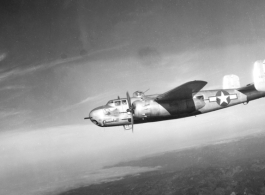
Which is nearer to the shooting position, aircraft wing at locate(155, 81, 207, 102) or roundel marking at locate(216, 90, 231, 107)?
aircraft wing at locate(155, 81, 207, 102)

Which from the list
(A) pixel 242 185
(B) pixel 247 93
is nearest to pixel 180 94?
(B) pixel 247 93

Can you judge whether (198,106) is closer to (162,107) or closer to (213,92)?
(213,92)

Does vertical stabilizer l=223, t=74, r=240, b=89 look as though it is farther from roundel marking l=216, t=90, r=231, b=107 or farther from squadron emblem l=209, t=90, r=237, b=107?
roundel marking l=216, t=90, r=231, b=107

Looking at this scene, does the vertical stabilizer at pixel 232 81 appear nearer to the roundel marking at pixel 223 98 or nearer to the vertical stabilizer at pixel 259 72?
the roundel marking at pixel 223 98

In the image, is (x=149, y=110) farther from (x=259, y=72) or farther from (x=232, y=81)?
(x=259, y=72)

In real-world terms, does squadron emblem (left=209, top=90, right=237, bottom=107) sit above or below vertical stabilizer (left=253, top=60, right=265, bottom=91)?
below

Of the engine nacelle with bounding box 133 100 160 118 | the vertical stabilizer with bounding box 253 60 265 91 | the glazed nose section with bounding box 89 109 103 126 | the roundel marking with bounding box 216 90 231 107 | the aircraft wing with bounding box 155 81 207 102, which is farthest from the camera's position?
the roundel marking with bounding box 216 90 231 107

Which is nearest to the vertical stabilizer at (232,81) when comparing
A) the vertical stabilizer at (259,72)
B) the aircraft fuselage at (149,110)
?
the vertical stabilizer at (259,72)

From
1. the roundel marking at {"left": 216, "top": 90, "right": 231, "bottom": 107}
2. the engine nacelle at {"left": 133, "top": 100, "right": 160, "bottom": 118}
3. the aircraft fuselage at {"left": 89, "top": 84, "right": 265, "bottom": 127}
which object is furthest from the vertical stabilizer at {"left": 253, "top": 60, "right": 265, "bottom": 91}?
the engine nacelle at {"left": 133, "top": 100, "right": 160, "bottom": 118}

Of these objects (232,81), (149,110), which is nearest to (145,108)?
(149,110)
